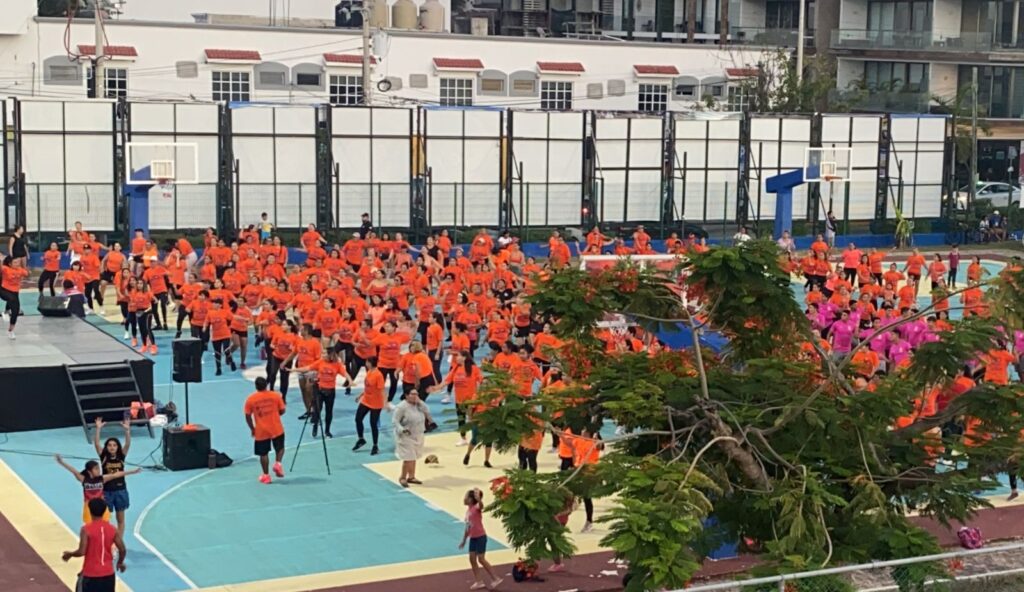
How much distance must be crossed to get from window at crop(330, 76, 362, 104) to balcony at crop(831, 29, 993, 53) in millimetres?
21803

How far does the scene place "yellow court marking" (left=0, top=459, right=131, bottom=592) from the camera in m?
17.1

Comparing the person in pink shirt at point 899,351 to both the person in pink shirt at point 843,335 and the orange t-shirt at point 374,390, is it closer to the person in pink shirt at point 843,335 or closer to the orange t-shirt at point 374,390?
the person in pink shirt at point 843,335

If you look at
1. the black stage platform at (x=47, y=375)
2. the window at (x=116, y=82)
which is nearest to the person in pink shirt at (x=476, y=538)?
the black stage platform at (x=47, y=375)

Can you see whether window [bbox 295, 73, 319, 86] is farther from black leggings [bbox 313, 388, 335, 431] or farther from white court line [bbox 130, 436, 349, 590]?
white court line [bbox 130, 436, 349, 590]

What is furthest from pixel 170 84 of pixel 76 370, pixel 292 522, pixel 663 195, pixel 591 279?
pixel 591 279

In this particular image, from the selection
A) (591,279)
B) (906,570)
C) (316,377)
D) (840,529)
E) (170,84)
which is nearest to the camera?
(906,570)

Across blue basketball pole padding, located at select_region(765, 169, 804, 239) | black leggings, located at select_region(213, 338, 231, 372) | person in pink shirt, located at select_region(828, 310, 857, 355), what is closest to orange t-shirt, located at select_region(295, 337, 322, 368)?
black leggings, located at select_region(213, 338, 231, 372)

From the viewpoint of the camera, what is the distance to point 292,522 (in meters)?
19.0

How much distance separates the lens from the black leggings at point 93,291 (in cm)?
3222

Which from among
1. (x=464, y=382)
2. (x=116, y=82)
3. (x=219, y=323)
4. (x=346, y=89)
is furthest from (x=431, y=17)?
(x=464, y=382)

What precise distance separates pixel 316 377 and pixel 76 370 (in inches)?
138

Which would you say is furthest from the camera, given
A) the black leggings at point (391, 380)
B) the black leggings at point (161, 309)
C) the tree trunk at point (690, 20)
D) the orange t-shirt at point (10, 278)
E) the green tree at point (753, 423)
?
the tree trunk at point (690, 20)

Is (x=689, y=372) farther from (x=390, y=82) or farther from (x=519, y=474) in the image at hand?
(x=390, y=82)

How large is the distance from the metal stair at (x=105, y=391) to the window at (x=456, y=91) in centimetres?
3746
